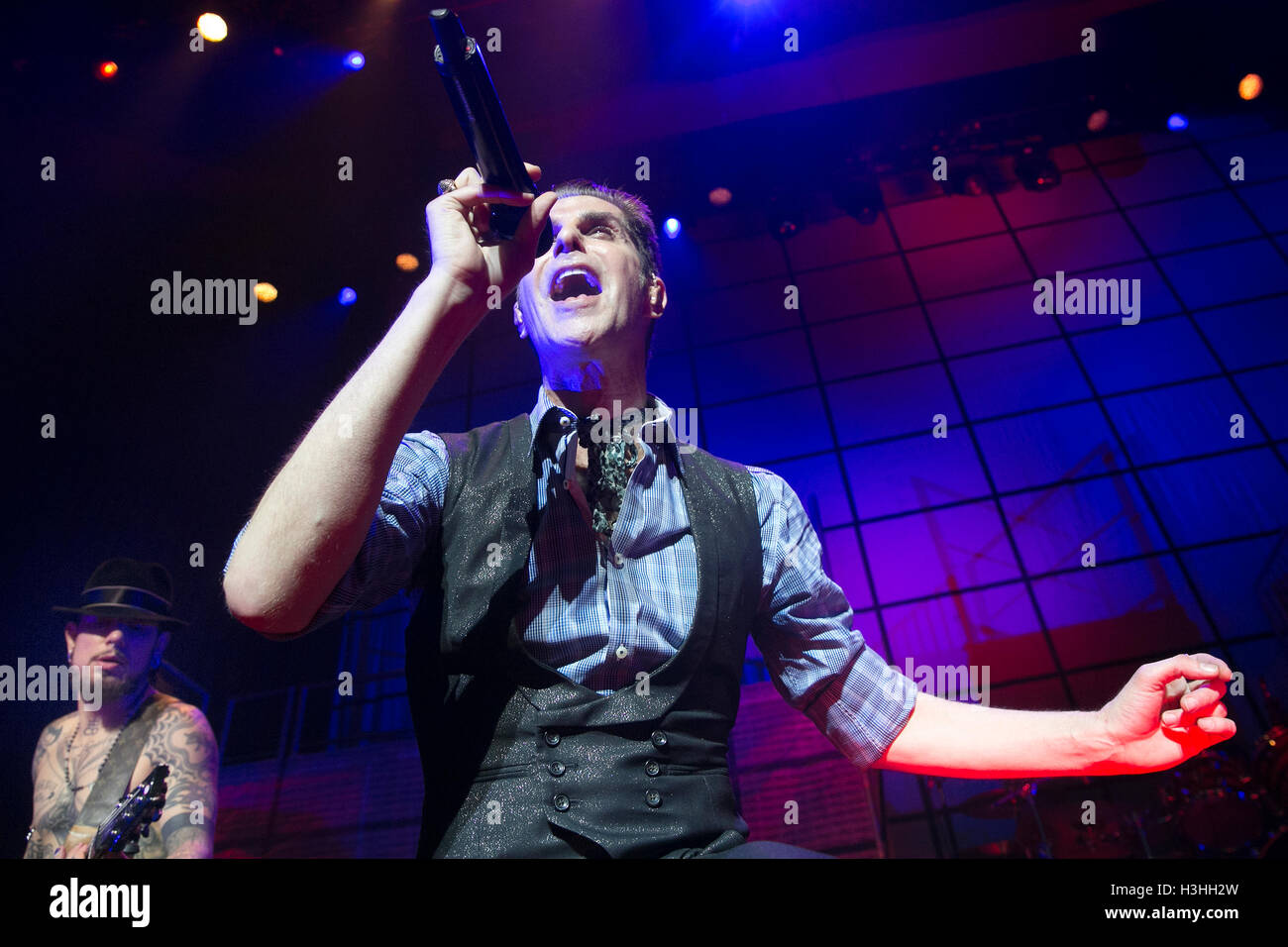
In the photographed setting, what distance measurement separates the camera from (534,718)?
0.99 m

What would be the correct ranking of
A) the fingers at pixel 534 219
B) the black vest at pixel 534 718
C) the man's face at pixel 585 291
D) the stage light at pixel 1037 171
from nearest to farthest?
the black vest at pixel 534 718
the fingers at pixel 534 219
the man's face at pixel 585 291
the stage light at pixel 1037 171

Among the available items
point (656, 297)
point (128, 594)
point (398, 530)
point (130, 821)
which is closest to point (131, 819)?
point (130, 821)

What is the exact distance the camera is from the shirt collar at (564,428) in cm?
127

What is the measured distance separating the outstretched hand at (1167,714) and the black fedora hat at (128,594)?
3048 mm

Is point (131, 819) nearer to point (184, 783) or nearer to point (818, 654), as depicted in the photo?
point (184, 783)

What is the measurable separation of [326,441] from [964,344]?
4.84 m

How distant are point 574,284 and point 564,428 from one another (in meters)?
0.36

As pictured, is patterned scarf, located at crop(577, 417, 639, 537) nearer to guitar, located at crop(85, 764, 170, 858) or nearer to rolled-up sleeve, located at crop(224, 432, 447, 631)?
rolled-up sleeve, located at crop(224, 432, 447, 631)

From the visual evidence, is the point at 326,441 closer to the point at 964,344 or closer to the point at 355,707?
the point at 355,707

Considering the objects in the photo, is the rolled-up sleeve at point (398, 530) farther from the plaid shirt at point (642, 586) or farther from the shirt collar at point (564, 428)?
the shirt collar at point (564, 428)

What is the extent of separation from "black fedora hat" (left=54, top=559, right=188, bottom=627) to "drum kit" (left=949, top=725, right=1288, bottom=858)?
3.56 m

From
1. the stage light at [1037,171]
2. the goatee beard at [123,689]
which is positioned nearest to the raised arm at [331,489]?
the goatee beard at [123,689]
